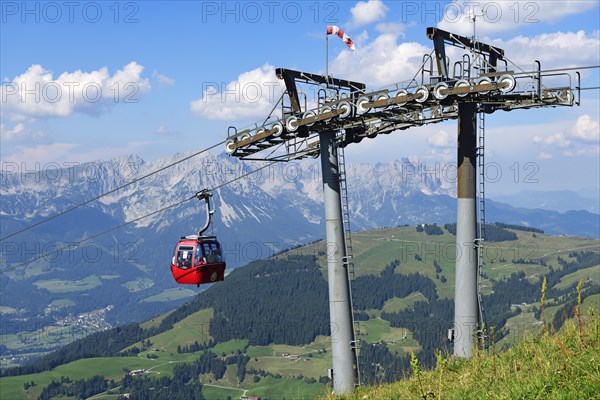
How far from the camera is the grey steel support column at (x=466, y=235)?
90.9 feet

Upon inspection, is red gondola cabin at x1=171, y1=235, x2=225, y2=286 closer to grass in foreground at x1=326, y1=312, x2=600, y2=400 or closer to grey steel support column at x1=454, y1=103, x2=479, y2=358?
grey steel support column at x1=454, y1=103, x2=479, y2=358

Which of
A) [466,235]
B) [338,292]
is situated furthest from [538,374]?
[338,292]

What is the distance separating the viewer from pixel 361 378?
99.2 ft

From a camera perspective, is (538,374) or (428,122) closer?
(538,374)

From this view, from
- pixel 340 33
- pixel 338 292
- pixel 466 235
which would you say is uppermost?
pixel 340 33

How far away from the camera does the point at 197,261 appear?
38.4 metres

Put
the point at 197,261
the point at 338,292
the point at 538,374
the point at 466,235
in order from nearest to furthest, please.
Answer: the point at 538,374 < the point at 466,235 < the point at 338,292 < the point at 197,261

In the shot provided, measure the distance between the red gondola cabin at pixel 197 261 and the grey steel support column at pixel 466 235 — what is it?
15.5m

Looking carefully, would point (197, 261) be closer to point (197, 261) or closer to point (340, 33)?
point (197, 261)

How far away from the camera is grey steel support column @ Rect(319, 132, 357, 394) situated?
97.3 feet

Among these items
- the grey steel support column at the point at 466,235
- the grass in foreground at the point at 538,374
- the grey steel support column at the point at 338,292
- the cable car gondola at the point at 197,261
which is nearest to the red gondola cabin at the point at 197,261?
the cable car gondola at the point at 197,261

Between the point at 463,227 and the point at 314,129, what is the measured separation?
8241 millimetres

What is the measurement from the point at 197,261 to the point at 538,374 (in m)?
28.5

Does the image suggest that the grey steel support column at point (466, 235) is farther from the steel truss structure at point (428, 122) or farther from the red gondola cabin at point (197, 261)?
the red gondola cabin at point (197, 261)
